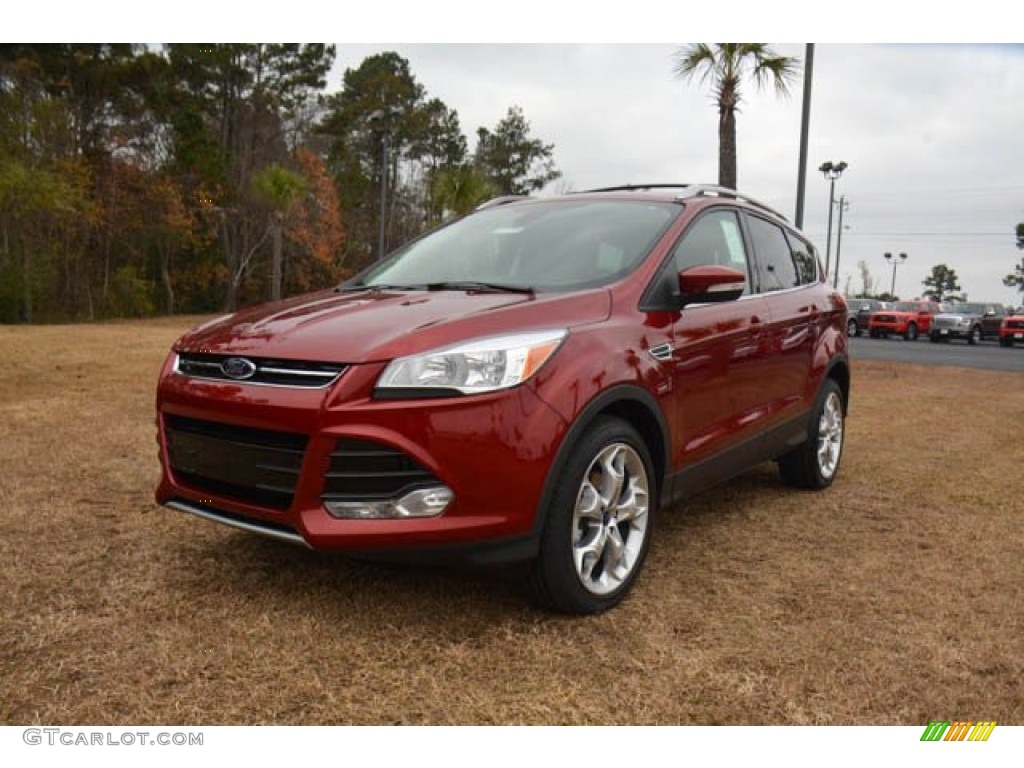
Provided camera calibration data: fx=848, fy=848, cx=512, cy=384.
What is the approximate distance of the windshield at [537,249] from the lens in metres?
3.77

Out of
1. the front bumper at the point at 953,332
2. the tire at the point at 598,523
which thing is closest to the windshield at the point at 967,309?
the front bumper at the point at 953,332

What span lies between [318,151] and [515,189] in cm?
1554

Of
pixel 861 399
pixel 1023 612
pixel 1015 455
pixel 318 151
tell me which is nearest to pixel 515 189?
pixel 318 151

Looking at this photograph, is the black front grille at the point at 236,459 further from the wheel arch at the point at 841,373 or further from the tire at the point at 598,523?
the wheel arch at the point at 841,373

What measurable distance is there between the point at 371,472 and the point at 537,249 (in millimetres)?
1604

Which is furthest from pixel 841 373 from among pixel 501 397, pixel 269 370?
pixel 269 370

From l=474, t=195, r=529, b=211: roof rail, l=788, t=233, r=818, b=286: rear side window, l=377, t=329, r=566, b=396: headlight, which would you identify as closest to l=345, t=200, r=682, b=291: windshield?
l=474, t=195, r=529, b=211: roof rail

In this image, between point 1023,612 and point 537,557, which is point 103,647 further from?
point 1023,612

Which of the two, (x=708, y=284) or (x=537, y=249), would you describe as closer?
(x=708, y=284)

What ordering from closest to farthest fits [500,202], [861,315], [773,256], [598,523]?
[598,523]
[500,202]
[773,256]
[861,315]

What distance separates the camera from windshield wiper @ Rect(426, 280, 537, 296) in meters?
3.52

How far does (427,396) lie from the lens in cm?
285

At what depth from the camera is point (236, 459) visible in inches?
122
